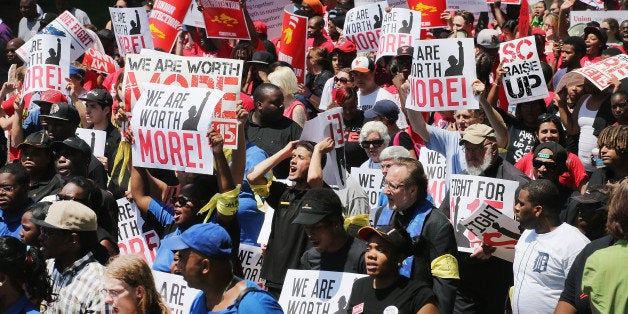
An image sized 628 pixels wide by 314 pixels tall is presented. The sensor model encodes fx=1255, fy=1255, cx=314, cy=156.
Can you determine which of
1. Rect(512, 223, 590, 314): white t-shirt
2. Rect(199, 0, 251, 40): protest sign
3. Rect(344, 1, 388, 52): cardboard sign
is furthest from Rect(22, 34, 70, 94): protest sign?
Rect(512, 223, 590, 314): white t-shirt

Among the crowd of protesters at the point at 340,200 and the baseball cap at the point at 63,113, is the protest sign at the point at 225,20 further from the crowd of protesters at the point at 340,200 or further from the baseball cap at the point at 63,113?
the baseball cap at the point at 63,113

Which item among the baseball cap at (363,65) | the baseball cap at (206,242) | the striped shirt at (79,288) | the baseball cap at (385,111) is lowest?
the striped shirt at (79,288)

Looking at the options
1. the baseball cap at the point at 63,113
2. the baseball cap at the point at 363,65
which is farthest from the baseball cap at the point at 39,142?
the baseball cap at the point at 363,65

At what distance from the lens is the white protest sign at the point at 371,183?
11.0m

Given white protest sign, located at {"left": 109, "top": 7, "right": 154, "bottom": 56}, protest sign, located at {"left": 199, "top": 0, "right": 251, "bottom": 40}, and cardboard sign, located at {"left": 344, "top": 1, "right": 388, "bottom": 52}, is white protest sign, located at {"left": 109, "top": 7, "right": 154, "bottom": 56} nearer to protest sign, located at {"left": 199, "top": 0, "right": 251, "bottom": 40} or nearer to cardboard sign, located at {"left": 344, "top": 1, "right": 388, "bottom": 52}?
protest sign, located at {"left": 199, "top": 0, "right": 251, "bottom": 40}

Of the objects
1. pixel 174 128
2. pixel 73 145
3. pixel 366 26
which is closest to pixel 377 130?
pixel 174 128

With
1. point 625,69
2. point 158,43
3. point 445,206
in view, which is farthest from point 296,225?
point 158,43

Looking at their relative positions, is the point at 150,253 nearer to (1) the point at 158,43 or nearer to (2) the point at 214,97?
(2) the point at 214,97

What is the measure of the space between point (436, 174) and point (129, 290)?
16.4 feet

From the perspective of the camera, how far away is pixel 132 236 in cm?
1053

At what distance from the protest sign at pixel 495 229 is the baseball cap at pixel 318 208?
1136mm

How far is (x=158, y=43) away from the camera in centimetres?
1555

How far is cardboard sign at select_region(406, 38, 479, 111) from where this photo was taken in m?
10.9

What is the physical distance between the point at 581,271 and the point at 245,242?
367cm
